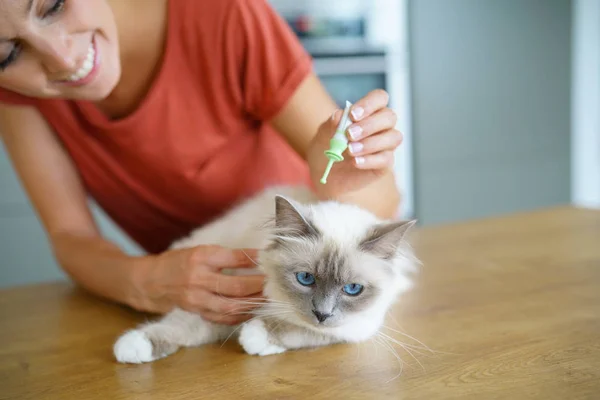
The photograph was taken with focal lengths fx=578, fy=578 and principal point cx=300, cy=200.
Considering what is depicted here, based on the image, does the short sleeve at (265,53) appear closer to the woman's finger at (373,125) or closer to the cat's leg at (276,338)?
the woman's finger at (373,125)

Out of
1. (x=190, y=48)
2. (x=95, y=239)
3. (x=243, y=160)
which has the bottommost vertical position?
(x=95, y=239)

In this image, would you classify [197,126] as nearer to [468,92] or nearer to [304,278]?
[304,278]

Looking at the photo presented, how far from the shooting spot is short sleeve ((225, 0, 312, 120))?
1.33 metres

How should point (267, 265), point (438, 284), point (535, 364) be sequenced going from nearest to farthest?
point (535, 364)
point (267, 265)
point (438, 284)

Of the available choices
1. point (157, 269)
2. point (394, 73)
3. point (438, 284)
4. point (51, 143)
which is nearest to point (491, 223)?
point (438, 284)

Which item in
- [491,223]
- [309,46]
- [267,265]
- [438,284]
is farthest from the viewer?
[309,46]

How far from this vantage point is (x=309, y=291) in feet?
3.38

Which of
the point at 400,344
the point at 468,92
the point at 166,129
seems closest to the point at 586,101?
the point at 468,92

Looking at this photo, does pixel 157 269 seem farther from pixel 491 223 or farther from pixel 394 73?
pixel 394 73

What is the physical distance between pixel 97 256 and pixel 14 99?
1.37ft

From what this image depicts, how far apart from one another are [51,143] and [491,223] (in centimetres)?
140

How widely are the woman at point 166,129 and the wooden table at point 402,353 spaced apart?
12cm

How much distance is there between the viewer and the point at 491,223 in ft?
6.49

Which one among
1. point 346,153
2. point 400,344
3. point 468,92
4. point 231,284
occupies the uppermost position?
point 346,153
